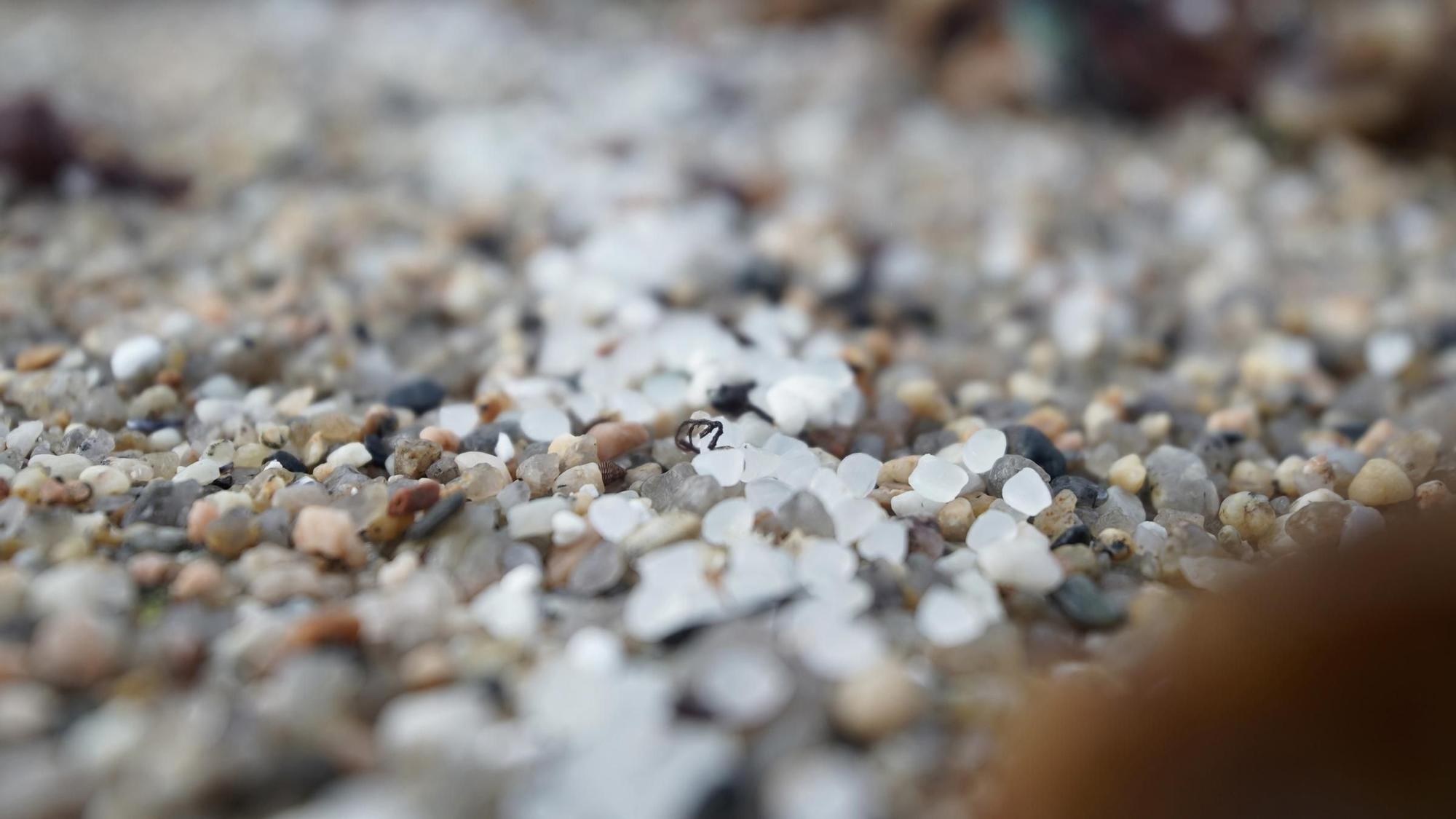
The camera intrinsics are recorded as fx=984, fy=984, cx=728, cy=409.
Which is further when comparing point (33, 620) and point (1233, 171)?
point (1233, 171)

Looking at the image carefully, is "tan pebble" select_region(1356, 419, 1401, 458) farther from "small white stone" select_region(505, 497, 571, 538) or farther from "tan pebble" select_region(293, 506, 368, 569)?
"tan pebble" select_region(293, 506, 368, 569)

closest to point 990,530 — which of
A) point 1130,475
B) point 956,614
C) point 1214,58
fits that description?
point 956,614

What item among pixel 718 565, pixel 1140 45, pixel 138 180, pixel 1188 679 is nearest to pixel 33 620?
pixel 718 565

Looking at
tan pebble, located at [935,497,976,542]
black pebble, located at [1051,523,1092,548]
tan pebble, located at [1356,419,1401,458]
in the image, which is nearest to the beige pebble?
tan pebble, located at [935,497,976,542]

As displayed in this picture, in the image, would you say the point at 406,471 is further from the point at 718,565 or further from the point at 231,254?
the point at 231,254

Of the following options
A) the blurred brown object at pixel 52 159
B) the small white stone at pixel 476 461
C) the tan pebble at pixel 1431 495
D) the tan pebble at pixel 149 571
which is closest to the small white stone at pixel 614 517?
the small white stone at pixel 476 461

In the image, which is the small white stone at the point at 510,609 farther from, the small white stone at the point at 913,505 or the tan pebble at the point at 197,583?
the small white stone at the point at 913,505
